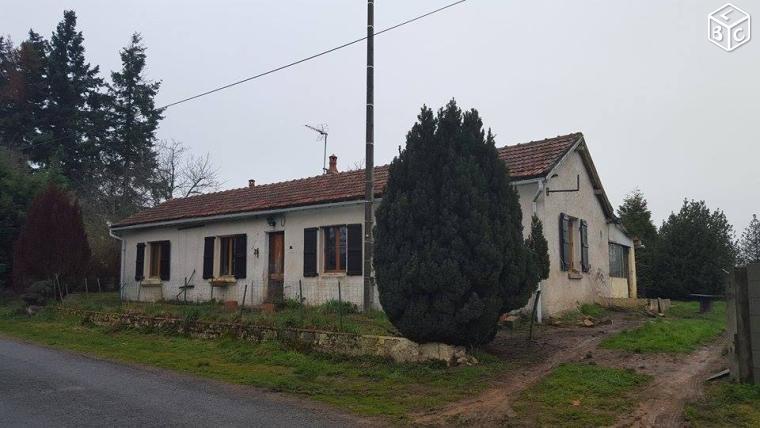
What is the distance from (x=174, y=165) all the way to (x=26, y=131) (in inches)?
370

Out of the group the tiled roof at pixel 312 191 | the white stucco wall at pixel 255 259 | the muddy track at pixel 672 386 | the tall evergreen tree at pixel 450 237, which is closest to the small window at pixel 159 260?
the white stucco wall at pixel 255 259

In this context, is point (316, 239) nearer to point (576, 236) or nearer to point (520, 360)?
point (576, 236)

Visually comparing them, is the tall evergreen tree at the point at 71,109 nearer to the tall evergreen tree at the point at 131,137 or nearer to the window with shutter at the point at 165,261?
the tall evergreen tree at the point at 131,137

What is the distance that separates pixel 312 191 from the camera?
17875 mm

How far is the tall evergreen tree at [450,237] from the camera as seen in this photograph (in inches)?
349

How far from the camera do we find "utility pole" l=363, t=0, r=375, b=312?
42.0 feet

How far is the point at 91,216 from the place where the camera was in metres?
33.4

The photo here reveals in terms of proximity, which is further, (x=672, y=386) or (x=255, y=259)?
(x=255, y=259)

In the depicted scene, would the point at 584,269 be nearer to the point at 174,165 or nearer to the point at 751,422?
the point at 751,422

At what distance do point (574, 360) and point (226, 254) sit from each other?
12.5m

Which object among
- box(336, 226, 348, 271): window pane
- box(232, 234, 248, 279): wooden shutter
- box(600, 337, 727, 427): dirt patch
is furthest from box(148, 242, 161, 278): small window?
box(600, 337, 727, 427): dirt patch

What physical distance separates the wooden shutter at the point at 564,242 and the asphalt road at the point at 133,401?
8585 millimetres

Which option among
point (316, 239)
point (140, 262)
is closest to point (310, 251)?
point (316, 239)

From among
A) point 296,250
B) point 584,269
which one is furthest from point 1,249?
point 584,269
